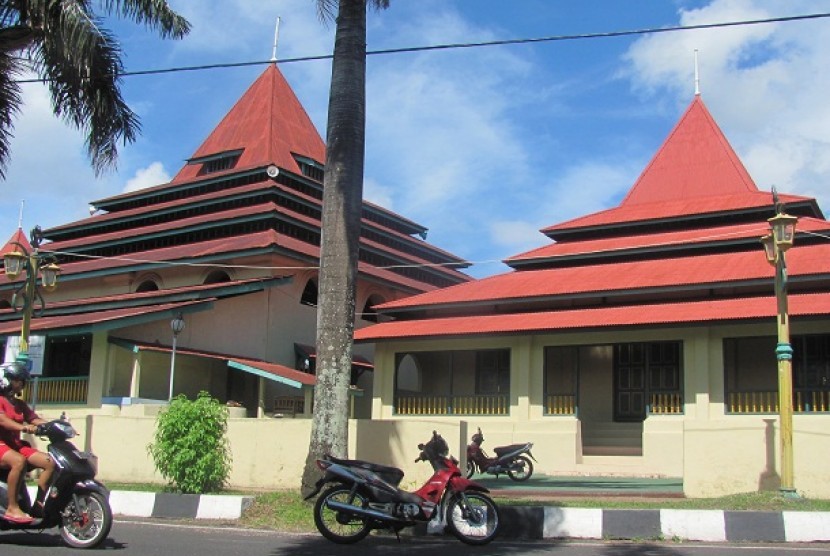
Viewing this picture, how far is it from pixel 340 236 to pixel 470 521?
12.2ft

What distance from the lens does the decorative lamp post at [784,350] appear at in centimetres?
1197

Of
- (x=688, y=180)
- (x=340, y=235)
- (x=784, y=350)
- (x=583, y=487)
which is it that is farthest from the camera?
(x=688, y=180)

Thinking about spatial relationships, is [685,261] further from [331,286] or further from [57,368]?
[57,368]

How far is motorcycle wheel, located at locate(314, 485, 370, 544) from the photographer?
910 cm

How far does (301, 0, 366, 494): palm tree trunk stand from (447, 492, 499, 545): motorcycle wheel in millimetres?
1917

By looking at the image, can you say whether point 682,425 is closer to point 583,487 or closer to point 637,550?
point 583,487

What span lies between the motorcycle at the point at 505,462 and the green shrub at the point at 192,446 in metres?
6.40

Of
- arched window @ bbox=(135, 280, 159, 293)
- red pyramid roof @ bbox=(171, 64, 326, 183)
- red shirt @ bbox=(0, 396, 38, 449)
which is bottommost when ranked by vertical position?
red shirt @ bbox=(0, 396, 38, 449)

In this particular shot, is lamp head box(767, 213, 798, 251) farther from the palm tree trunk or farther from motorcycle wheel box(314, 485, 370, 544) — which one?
motorcycle wheel box(314, 485, 370, 544)

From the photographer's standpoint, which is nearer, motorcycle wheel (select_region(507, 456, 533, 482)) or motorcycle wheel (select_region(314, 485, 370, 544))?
motorcycle wheel (select_region(314, 485, 370, 544))

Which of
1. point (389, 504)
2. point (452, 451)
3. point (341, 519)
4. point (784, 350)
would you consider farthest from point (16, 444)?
point (784, 350)

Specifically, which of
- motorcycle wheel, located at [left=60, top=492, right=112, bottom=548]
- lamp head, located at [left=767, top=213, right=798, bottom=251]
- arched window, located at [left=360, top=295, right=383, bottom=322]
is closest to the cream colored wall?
lamp head, located at [left=767, top=213, right=798, bottom=251]

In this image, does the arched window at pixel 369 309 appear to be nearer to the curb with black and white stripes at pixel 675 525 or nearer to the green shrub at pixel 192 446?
the green shrub at pixel 192 446

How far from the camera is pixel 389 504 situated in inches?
359
